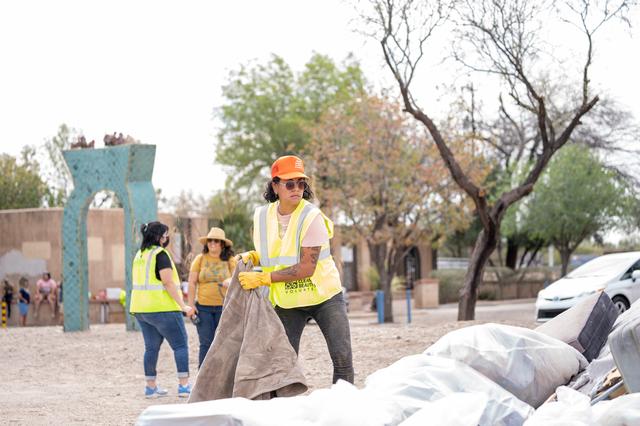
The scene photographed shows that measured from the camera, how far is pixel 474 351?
18.7 feet

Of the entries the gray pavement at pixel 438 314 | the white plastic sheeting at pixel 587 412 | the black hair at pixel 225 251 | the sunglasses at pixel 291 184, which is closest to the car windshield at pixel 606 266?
the gray pavement at pixel 438 314

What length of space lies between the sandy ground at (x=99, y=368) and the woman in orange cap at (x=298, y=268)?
2302 millimetres

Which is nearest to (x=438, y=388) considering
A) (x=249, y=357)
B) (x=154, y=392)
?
(x=249, y=357)

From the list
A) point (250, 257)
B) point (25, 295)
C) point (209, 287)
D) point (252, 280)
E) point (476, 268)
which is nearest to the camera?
point (252, 280)

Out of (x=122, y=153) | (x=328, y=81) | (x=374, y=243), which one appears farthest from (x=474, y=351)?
(x=328, y=81)

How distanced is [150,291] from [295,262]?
345cm

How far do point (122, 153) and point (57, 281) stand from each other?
1112 centimetres

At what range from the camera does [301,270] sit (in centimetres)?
664

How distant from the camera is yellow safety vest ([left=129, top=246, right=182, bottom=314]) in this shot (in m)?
9.89

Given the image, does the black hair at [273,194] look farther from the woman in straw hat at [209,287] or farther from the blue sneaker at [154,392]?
the blue sneaker at [154,392]

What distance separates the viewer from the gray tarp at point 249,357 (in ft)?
20.7

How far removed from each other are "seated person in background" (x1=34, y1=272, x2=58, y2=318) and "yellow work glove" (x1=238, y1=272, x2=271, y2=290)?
24.3 metres

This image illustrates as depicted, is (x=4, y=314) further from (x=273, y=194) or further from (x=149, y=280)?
(x=273, y=194)

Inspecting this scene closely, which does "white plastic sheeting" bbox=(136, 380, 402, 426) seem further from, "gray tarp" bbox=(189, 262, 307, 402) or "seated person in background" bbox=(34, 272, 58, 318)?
"seated person in background" bbox=(34, 272, 58, 318)
